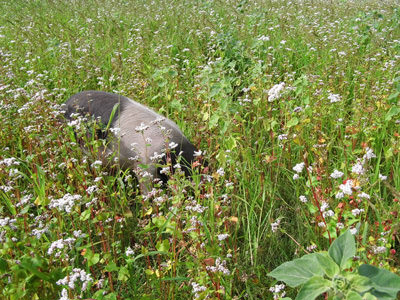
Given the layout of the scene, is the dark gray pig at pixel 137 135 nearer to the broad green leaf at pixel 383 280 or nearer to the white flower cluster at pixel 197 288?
the white flower cluster at pixel 197 288

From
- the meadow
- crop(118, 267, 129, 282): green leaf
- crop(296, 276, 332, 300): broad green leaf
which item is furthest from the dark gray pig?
crop(296, 276, 332, 300): broad green leaf

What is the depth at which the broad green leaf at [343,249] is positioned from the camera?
3.55ft

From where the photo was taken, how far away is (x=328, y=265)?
106cm

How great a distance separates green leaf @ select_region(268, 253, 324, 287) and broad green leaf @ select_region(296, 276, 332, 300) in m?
0.06

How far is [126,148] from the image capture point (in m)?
3.01

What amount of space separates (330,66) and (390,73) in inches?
23.5

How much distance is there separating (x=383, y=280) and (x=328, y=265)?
14cm

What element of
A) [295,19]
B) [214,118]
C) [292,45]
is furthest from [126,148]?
[295,19]

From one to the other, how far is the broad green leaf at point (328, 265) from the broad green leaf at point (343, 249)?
3cm

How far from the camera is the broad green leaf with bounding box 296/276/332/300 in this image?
39.4 inches

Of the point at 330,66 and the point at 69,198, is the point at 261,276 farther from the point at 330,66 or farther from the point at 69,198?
the point at 330,66

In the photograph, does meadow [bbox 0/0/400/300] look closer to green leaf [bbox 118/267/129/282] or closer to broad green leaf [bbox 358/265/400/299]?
green leaf [bbox 118/267/129/282]

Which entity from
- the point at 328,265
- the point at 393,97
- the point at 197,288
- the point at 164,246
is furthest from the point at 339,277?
the point at 393,97

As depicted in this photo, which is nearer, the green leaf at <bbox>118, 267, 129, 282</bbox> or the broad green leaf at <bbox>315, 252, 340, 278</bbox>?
the broad green leaf at <bbox>315, 252, 340, 278</bbox>
